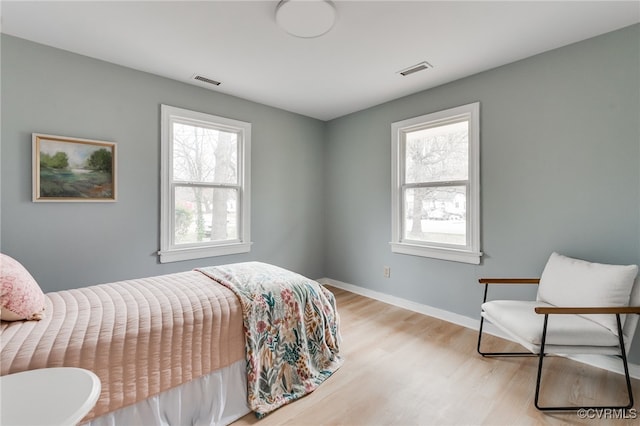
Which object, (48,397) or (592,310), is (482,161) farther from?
(48,397)

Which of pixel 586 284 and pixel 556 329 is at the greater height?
pixel 586 284

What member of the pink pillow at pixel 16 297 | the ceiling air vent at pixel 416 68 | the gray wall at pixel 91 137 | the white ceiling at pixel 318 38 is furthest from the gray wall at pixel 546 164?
the pink pillow at pixel 16 297

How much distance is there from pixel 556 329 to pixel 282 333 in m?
1.71

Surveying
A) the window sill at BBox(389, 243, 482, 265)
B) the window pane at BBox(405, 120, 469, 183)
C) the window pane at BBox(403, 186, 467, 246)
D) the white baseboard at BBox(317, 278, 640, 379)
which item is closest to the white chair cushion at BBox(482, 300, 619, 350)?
the white baseboard at BBox(317, 278, 640, 379)

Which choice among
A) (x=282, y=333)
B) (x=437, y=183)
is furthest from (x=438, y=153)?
(x=282, y=333)

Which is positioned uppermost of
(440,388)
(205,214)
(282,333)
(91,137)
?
(91,137)

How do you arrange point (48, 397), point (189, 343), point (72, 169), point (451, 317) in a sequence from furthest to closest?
point (451, 317) < point (72, 169) < point (189, 343) < point (48, 397)

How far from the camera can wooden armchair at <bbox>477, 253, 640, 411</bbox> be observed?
1.71m

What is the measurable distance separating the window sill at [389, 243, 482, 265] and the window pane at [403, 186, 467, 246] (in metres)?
0.10

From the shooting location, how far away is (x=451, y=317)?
2.97 metres

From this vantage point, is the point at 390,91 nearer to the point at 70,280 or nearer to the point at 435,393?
the point at 435,393

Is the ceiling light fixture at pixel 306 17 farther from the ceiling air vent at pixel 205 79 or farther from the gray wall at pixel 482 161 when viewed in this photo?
the gray wall at pixel 482 161

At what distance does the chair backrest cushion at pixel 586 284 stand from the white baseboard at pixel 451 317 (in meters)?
0.54

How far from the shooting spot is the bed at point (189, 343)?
129cm
